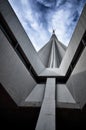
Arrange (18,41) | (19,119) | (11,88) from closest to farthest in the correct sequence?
(11,88)
(19,119)
(18,41)

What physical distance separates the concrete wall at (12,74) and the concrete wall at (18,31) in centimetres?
111

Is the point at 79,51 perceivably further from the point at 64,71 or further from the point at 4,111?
the point at 4,111

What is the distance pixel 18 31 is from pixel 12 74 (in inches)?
96.7

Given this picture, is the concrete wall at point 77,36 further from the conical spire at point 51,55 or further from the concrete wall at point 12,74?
the conical spire at point 51,55

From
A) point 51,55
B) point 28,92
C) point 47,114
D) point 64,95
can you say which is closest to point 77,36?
point 64,95

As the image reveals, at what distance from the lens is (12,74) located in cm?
521

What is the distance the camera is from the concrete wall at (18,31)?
17.5ft

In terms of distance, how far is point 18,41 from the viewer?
20.5 ft

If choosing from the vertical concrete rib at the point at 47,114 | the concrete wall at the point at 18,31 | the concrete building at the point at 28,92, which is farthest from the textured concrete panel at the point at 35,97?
the concrete wall at the point at 18,31

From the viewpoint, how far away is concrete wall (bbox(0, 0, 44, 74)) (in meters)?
5.34

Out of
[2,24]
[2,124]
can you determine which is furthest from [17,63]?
[2,124]

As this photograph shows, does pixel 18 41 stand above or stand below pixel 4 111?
above

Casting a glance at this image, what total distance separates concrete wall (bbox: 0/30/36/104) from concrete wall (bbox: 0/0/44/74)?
111 centimetres

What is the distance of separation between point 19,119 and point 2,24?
4291 mm
